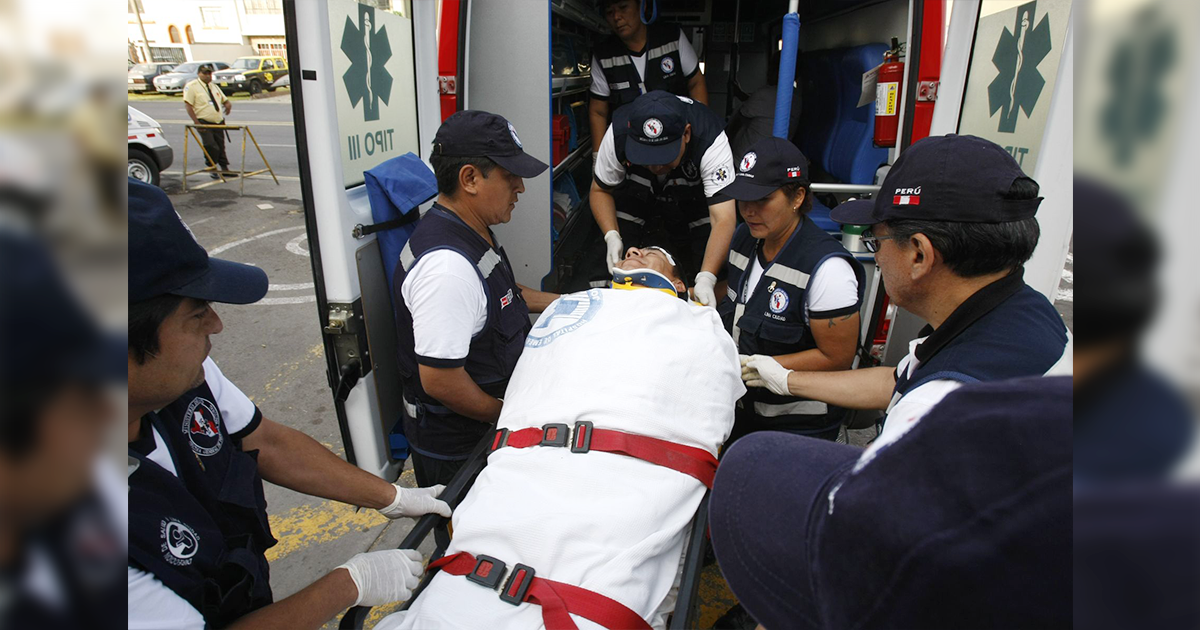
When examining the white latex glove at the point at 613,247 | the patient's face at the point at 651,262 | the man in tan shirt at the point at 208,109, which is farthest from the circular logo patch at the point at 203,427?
the man in tan shirt at the point at 208,109

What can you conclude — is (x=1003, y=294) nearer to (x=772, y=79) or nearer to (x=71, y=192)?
(x=71, y=192)

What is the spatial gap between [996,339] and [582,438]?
951 millimetres

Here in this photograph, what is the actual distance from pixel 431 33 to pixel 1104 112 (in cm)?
254

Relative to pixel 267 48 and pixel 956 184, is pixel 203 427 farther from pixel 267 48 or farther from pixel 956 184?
pixel 267 48

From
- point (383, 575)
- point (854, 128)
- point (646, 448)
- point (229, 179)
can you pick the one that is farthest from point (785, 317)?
point (229, 179)

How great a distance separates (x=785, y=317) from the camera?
2.27 m

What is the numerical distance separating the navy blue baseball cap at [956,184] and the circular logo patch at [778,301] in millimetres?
790

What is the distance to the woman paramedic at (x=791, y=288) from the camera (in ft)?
7.04

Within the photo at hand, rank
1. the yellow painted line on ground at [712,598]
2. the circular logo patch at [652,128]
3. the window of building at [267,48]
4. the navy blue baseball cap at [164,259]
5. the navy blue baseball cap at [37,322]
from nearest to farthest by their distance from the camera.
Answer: the navy blue baseball cap at [37,322]
the navy blue baseball cap at [164,259]
the yellow painted line on ground at [712,598]
the circular logo patch at [652,128]
the window of building at [267,48]

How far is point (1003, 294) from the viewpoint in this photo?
4.33ft

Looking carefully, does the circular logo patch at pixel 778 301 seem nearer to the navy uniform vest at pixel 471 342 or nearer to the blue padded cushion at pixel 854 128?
the navy uniform vest at pixel 471 342

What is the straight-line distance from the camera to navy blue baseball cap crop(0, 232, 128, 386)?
26 cm

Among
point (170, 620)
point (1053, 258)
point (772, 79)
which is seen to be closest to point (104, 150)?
point (170, 620)

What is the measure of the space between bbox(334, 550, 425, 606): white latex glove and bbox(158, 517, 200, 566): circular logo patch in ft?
1.31
